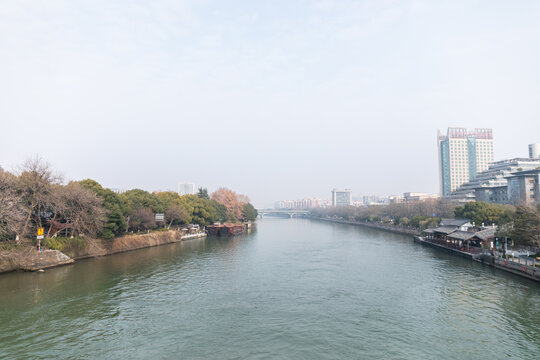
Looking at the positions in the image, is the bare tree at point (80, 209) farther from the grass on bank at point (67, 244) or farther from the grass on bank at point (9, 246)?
the grass on bank at point (9, 246)

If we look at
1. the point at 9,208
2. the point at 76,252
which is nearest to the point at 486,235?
the point at 76,252

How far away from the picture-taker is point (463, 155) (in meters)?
178

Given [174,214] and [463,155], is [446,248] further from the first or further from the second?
[463,155]

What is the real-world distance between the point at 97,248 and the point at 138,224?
12385 mm

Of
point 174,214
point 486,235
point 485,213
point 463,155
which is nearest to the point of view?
point 486,235

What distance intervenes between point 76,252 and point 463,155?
191057 millimetres

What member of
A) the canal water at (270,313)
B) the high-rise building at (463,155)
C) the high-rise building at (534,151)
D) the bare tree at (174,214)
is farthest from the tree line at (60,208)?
the high-rise building at (463,155)

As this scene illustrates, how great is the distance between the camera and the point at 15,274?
34156 millimetres

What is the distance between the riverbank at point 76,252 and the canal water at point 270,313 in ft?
5.53

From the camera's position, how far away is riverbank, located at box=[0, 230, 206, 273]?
35.0 metres

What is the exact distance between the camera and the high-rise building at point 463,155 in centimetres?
17600

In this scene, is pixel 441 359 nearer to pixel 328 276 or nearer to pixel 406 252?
pixel 328 276

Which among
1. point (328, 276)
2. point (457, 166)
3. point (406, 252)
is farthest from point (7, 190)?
point (457, 166)

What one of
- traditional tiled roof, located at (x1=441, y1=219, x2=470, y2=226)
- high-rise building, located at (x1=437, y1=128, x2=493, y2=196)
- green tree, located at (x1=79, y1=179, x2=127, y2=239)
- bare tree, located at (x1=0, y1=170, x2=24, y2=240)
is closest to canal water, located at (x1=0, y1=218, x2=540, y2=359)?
bare tree, located at (x1=0, y1=170, x2=24, y2=240)
